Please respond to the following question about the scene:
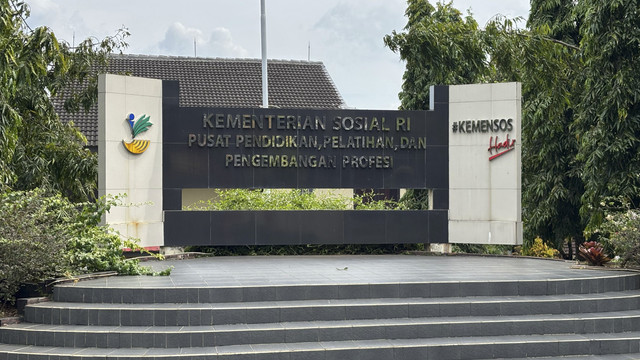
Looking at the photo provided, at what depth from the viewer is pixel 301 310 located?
9.07 meters

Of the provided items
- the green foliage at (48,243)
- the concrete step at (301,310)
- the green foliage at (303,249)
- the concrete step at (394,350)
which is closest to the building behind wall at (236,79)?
the green foliage at (303,249)

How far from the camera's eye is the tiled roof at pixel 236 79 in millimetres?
25062

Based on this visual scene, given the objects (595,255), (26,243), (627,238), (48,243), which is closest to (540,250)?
(595,255)

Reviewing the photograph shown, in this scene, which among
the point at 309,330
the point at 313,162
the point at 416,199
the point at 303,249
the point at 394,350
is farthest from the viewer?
the point at 416,199

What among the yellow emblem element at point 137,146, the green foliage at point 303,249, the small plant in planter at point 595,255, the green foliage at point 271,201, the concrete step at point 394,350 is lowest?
the concrete step at point 394,350

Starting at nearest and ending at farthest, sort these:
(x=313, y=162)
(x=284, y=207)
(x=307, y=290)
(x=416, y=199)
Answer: (x=307, y=290)
(x=313, y=162)
(x=284, y=207)
(x=416, y=199)

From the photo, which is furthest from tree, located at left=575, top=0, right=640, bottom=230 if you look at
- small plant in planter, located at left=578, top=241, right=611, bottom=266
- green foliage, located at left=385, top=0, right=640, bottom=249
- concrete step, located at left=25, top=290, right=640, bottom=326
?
concrete step, located at left=25, top=290, right=640, bottom=326

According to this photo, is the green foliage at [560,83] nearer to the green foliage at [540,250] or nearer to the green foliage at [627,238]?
the green foliage at [540,250]

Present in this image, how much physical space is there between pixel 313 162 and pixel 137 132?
353cm

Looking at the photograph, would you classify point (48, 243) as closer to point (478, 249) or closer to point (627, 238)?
point (627, 238)

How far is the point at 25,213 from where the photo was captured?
32.7 ft

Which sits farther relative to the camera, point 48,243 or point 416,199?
→ point 416,199

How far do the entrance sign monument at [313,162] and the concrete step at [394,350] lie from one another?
5.49m

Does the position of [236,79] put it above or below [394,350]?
above
